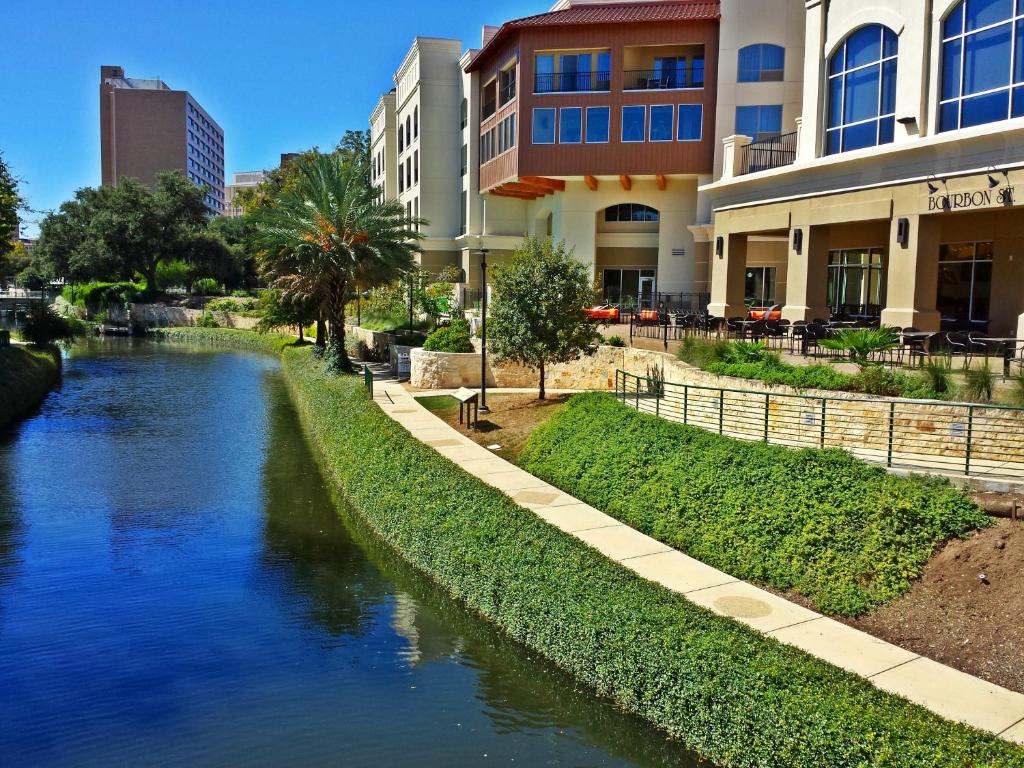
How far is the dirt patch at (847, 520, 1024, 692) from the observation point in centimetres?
911

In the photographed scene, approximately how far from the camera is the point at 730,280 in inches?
1174

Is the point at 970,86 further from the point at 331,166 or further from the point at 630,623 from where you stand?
the point at 331,166

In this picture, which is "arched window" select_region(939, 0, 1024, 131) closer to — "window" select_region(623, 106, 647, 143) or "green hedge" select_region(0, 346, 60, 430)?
"window" select_region(623, 106, 647, 143)

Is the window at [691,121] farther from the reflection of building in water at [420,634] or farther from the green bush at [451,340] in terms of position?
the reflection of building in water at [420,634]

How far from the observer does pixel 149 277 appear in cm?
7925

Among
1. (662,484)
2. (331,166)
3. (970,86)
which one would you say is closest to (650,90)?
(331,166)

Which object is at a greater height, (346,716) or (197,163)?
(197,163)

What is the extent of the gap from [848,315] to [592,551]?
61.6ft

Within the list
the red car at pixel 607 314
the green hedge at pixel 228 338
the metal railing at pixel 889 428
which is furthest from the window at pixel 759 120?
the green hedge at pixel 228 338

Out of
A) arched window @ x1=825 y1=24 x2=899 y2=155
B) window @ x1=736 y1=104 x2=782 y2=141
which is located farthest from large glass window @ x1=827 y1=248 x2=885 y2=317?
window @ x1=736 y1=104 x2=782 y2=141

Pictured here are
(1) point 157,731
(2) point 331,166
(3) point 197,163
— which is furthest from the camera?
(3) point 197,163

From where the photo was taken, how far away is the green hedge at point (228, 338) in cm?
5549

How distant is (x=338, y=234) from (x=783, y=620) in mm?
25882

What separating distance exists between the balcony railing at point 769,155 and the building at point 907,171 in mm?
140
